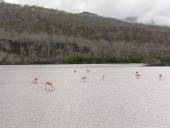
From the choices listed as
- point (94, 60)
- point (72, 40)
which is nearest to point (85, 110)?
point (94, 60)

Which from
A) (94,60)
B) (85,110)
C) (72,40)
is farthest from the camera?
(72,40)

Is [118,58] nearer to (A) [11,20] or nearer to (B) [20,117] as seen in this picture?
(A) [11,20]

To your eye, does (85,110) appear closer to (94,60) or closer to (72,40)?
(94,60)

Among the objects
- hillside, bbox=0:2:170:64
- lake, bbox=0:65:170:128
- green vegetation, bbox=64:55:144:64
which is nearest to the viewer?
lake, bbox=0:65:170:128

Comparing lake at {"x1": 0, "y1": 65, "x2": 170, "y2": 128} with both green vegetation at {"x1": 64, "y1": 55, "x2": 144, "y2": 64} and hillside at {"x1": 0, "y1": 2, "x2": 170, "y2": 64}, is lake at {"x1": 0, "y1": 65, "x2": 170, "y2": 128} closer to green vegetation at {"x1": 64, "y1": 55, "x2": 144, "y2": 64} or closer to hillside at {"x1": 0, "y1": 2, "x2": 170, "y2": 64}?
hillside at {"x1": 0, "y1": 2, "x2": 170, "y2": 64}

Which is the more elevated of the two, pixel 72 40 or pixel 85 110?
pixel 72 40

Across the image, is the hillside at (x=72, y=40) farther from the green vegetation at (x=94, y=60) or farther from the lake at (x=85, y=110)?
the lake at (x=85, y=110)

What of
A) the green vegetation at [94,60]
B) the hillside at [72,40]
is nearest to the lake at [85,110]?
the hillside at [72,40]

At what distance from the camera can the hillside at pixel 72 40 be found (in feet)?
409

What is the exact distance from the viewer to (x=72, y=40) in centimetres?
14288

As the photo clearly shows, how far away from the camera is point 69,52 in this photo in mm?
132000

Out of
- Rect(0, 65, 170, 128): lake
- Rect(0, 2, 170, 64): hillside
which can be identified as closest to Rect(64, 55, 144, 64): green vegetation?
Rect(0, 2, 170, 64): hillside

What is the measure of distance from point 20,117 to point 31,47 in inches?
4320

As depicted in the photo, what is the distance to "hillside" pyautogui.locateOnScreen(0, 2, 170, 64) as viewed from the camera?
125 meters
